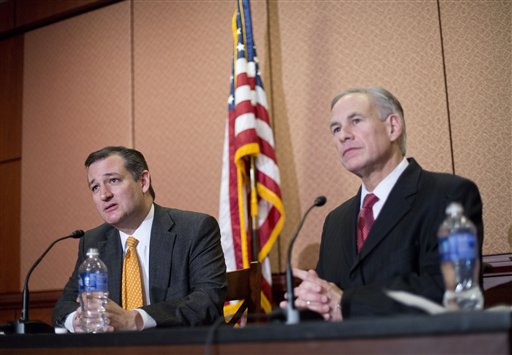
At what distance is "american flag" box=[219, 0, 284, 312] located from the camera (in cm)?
406

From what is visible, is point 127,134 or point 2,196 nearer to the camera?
point 127,134

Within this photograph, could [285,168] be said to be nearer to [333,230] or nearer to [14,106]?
[333,230]

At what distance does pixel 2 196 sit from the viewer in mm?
5879

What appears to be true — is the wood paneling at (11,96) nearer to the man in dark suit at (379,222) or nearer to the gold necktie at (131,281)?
the gold necktie at (131,281)

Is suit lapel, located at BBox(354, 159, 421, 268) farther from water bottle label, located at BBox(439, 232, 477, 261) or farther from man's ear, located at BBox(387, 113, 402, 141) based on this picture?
water bottle label, located at BBox(439, 232, 477, 261)

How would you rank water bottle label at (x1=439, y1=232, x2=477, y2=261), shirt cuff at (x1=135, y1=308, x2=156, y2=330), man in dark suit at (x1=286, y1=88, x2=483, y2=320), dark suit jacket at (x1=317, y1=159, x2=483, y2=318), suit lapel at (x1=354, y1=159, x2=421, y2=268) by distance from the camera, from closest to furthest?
water bottle label at (x1=439, y1=232, x2=477, y2=261) < man in dark suit at (x1=286, y1=88, x2=483, y2=320) < dark suit jacket at (x1=317, y1=159, x2=483, y2=318) < suit lapel at (x1=354, y1=159, x2=421, y2=268) < shirt cuff at (x1=135, y1=308, x2=156, y2=330)

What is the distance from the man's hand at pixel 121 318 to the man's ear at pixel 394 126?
1.31 m

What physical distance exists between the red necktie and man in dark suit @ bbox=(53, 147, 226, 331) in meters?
0.73

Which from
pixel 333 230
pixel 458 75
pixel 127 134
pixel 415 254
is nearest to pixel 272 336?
pixel 415 254

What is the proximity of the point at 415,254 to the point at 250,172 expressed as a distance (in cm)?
194

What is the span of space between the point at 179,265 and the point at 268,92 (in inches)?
78.0

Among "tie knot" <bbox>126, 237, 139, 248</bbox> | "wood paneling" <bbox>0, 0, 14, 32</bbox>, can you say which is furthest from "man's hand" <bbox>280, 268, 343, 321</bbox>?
"wood paneling" <bbox>0, 0, 14, 32</bbox>

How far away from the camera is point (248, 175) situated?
13.7 feet

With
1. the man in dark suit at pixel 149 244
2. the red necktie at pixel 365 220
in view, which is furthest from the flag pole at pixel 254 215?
the red necktie at pixel 365 220
